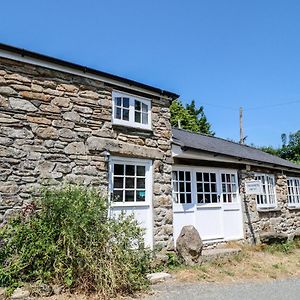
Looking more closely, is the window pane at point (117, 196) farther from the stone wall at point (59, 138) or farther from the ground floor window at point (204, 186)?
the ground floor window at point (204, 186)

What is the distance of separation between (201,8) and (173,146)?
3.81 m

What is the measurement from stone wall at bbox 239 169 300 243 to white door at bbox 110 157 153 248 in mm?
4480

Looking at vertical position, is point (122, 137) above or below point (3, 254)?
above

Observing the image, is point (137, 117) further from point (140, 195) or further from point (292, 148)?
point (292, 148)

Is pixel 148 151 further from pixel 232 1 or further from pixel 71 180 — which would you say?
pixel 232 1

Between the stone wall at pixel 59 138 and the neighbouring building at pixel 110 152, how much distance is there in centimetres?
2

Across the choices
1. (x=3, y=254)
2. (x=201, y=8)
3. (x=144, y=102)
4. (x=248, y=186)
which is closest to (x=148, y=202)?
(x=144, y=102)

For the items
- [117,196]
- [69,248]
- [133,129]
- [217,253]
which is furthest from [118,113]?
[217,253]

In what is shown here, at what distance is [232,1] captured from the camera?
7.65 metres

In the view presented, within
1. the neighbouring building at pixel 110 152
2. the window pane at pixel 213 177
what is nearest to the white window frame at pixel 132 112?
the neighbouring building at pixel 110 152

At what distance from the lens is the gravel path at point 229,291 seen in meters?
5.15

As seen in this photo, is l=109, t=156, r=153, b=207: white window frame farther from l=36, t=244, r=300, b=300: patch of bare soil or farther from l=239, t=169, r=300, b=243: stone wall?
l=239, t=169, r=300, b=243: stone wall

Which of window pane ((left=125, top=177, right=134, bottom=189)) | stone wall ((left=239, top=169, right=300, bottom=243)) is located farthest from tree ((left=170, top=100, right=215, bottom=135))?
window pane ((left=125, top=177, right=134, bottom=189))

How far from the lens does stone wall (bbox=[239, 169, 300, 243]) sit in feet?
34.5
